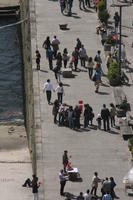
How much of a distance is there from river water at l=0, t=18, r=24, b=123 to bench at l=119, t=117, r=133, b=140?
15.5 metres

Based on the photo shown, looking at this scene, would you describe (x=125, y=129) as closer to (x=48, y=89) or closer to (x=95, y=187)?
(x=48, y=89)

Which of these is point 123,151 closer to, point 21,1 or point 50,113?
point 50,113

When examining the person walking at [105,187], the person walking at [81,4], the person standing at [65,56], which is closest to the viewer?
the person walking at [105,187]

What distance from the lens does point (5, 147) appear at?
253 feet

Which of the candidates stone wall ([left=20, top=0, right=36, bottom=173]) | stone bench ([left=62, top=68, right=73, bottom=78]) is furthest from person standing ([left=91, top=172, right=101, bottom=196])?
stone bench ([left=62, top=68, right=73, bottom=78])

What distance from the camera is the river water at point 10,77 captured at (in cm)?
8439

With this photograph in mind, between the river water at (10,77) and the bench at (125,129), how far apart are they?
609 inches

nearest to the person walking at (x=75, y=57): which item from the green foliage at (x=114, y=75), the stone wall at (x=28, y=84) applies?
the stone wall at (x=28, y=84)

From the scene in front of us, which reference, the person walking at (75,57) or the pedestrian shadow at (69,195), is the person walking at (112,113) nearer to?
the pedestrian shadow at (69,195)

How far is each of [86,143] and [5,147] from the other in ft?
37.0

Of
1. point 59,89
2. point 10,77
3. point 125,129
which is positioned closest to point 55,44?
point 59,89

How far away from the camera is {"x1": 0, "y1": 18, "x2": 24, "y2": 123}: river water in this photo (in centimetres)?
8439

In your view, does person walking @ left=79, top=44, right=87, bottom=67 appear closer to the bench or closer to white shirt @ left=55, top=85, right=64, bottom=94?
white shirt @ left=55, top=85, right=64, bottom=94

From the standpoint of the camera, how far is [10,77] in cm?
9081
